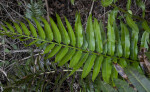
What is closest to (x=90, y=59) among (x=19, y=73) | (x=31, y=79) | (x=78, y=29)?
(x=78, y=29)

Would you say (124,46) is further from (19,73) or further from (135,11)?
(19,73)

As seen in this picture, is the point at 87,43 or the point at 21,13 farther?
the point at 21,13

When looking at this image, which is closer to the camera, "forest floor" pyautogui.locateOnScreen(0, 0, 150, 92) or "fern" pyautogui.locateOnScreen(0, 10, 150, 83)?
"fern" pyautogui.locateOnScreen(0, 10, 150, 83)

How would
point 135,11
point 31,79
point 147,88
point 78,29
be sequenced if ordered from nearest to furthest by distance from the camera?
point 147,88 → point 78,29 → point 31,79 → point 135,11

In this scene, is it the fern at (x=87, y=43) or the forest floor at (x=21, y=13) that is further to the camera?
the forest floor at (x=21, y=13)

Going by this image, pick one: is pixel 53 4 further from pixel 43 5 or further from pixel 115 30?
pixel 115 30

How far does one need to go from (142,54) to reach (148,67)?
137 mm

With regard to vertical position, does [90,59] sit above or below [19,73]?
above

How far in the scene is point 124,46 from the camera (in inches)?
64.5

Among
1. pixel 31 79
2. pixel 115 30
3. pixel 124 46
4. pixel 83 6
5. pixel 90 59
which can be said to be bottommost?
pixel 31 79

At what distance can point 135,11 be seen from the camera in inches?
96.3

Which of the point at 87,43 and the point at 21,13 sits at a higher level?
the point at 21,13

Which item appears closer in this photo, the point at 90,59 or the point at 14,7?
the point at 90,59

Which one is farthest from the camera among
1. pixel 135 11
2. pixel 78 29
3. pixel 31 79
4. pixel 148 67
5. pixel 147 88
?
pixel 135 11
